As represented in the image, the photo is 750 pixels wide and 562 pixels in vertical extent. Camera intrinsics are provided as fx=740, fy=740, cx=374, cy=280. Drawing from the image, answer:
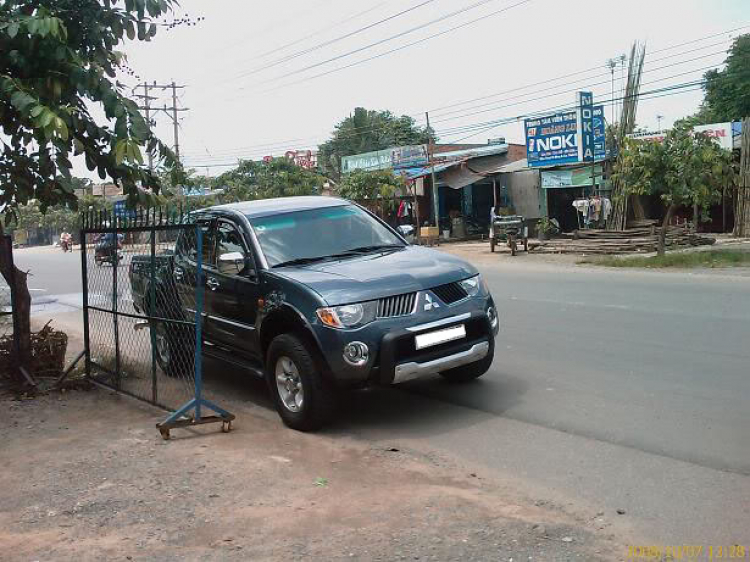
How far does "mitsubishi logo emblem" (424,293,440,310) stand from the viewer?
→ 18.9ft

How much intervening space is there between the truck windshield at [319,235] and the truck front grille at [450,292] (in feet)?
3.47

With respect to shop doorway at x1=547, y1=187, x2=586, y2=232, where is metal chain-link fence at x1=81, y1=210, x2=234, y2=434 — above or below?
below

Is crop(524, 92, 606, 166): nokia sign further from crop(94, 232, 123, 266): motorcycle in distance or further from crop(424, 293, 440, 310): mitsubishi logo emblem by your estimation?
crop(424, 293, 440, 310): mitsubishi logo emblem

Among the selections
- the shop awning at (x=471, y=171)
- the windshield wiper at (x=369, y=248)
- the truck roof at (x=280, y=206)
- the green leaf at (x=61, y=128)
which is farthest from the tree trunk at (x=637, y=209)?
the green leaf at (x=61, y=128)

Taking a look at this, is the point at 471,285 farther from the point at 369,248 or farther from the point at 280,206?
the point at 280,206

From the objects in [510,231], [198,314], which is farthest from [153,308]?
[510,231]

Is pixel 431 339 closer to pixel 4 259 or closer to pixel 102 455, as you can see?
pixel 102 455

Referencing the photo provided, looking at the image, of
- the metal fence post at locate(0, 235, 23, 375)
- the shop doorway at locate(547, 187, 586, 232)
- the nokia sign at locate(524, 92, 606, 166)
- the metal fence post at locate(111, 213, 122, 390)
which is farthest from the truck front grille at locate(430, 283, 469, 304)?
the shop doorway at locate(547, 187, 586, 232)

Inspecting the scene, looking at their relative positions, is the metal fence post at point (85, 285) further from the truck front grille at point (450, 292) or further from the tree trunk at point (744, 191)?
the tree trunk at point (744, 191)

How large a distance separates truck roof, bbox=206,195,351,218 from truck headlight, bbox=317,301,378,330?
1.76 metres

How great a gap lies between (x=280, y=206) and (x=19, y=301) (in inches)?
117

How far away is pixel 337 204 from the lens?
732 centimetres

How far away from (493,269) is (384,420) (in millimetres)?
13704

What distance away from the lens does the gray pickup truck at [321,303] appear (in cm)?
555
